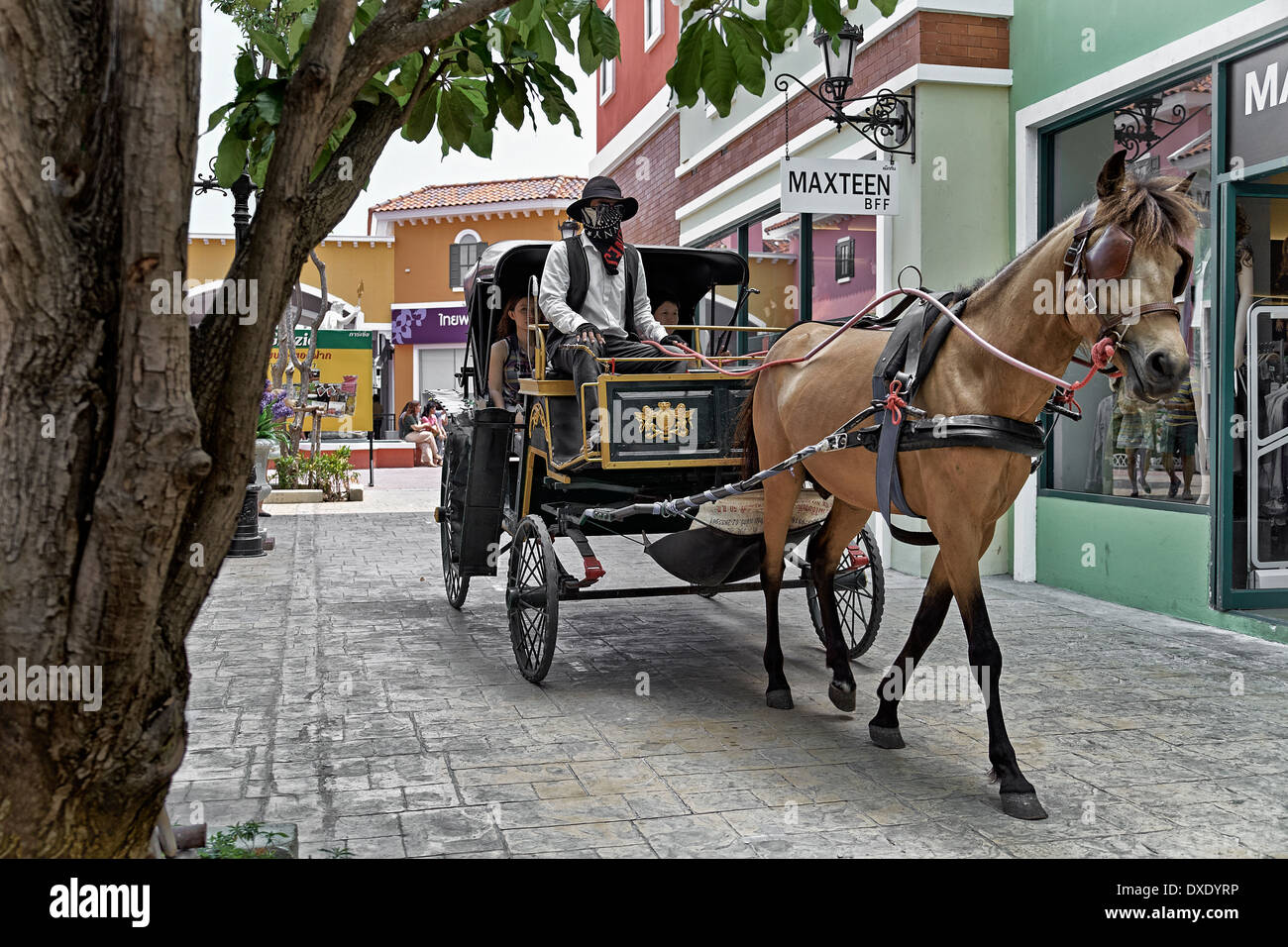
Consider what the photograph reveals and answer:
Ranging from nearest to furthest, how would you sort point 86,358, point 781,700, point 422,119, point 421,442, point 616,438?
point 86,358 < point 422,119 < point 781,700 < point 616,438 < point 421,442

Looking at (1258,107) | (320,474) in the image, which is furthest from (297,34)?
(320,474)

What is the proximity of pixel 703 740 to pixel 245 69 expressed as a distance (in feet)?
10.7

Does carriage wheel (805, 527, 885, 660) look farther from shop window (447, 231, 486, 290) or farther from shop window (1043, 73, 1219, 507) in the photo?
shop window (447, 231, 486, 290)

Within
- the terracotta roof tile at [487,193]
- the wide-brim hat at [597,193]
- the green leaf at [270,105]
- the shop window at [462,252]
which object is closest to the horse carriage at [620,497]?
the wide-brim hat at [597,193]

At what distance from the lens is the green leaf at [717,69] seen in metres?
3.36

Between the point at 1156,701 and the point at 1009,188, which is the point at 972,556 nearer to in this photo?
the point at 1156,701

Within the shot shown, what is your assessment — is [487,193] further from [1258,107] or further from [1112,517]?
[1258,107]

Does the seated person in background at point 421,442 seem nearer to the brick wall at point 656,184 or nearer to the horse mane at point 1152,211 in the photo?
the brick wall at point 656,184

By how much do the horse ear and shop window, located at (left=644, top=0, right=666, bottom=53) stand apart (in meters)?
14.2

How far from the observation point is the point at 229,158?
10.2ft

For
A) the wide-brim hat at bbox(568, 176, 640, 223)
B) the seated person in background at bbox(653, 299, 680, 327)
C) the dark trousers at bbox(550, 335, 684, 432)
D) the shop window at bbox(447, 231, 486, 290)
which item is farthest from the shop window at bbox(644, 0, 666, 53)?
the shop window at bbox(447, 231, 486, 290)

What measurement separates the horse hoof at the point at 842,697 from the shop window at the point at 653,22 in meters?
13.7

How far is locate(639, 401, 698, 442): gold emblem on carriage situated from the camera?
602 cm
